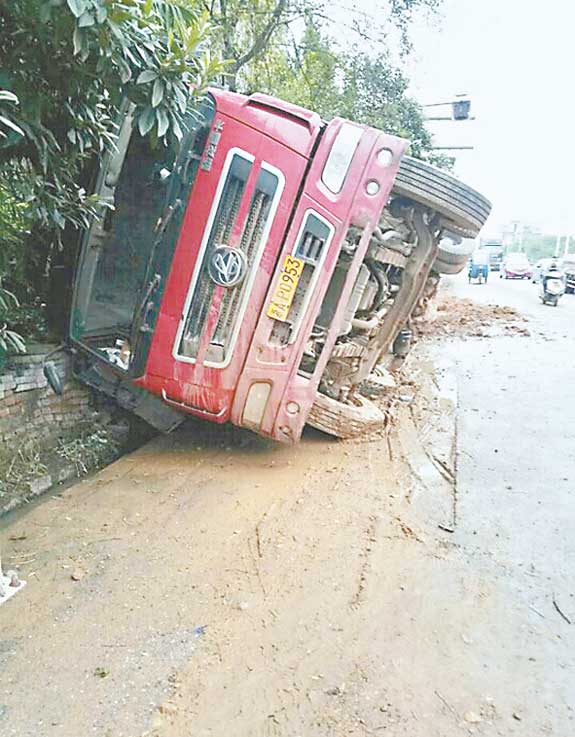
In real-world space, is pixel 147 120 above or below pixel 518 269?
below

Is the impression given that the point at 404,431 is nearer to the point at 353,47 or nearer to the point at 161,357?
the point at 161,357

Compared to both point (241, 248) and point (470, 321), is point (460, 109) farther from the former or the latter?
point (241, 248)

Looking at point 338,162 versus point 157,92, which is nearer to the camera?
point 157,92

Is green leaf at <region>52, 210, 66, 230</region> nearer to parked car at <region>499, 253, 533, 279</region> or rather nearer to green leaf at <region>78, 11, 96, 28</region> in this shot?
green leaf at <region>78, 11, 96, 28</region>

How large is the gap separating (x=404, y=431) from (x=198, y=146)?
7.97 feet

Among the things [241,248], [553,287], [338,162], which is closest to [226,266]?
[241,248]

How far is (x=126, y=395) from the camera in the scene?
4027 mm

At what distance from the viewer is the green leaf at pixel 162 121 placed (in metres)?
2.25

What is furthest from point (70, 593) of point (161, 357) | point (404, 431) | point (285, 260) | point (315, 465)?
point (404, 431)

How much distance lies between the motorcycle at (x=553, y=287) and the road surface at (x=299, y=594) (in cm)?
→ 1062

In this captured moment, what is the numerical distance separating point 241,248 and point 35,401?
170 cm

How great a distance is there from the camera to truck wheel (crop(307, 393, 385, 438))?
13.0ft

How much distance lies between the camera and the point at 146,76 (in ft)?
7.22

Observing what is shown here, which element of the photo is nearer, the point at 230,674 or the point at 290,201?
the point at 230,674
